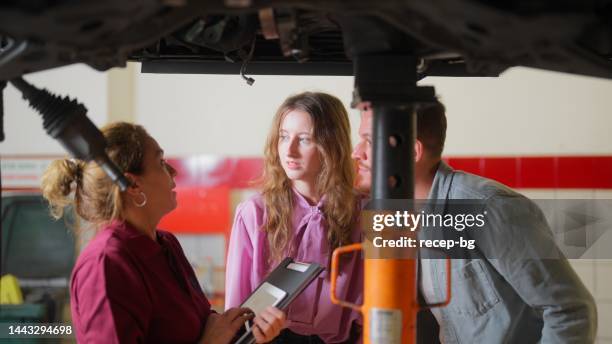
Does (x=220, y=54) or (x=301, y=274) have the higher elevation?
(x=220, y=54)

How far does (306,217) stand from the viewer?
1.22m

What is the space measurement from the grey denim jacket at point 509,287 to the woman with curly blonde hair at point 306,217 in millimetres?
237

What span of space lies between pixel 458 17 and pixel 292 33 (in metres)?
0.17

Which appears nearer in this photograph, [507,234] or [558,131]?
[507,234]

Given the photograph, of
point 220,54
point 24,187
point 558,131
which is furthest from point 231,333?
point 24,187

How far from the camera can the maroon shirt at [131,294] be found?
77 cm

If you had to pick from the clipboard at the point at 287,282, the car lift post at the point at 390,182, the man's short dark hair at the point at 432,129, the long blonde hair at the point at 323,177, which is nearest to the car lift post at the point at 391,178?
the car lift post at the point at 390,182

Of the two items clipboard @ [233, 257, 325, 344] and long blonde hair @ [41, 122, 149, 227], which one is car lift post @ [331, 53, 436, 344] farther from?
long blonde hair @ [41, 122, 149, 227]

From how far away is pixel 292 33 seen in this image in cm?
56

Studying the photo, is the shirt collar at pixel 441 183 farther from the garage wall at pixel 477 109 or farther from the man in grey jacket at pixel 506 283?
the garage wall at pixel 477 109

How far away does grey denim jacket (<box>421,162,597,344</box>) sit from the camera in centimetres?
88

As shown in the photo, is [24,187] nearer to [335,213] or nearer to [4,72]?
[335,213]

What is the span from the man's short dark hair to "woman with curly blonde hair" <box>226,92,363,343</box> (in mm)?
251

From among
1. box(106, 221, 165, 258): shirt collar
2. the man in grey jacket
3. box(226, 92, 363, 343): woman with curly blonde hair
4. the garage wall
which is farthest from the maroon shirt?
the garage wall
